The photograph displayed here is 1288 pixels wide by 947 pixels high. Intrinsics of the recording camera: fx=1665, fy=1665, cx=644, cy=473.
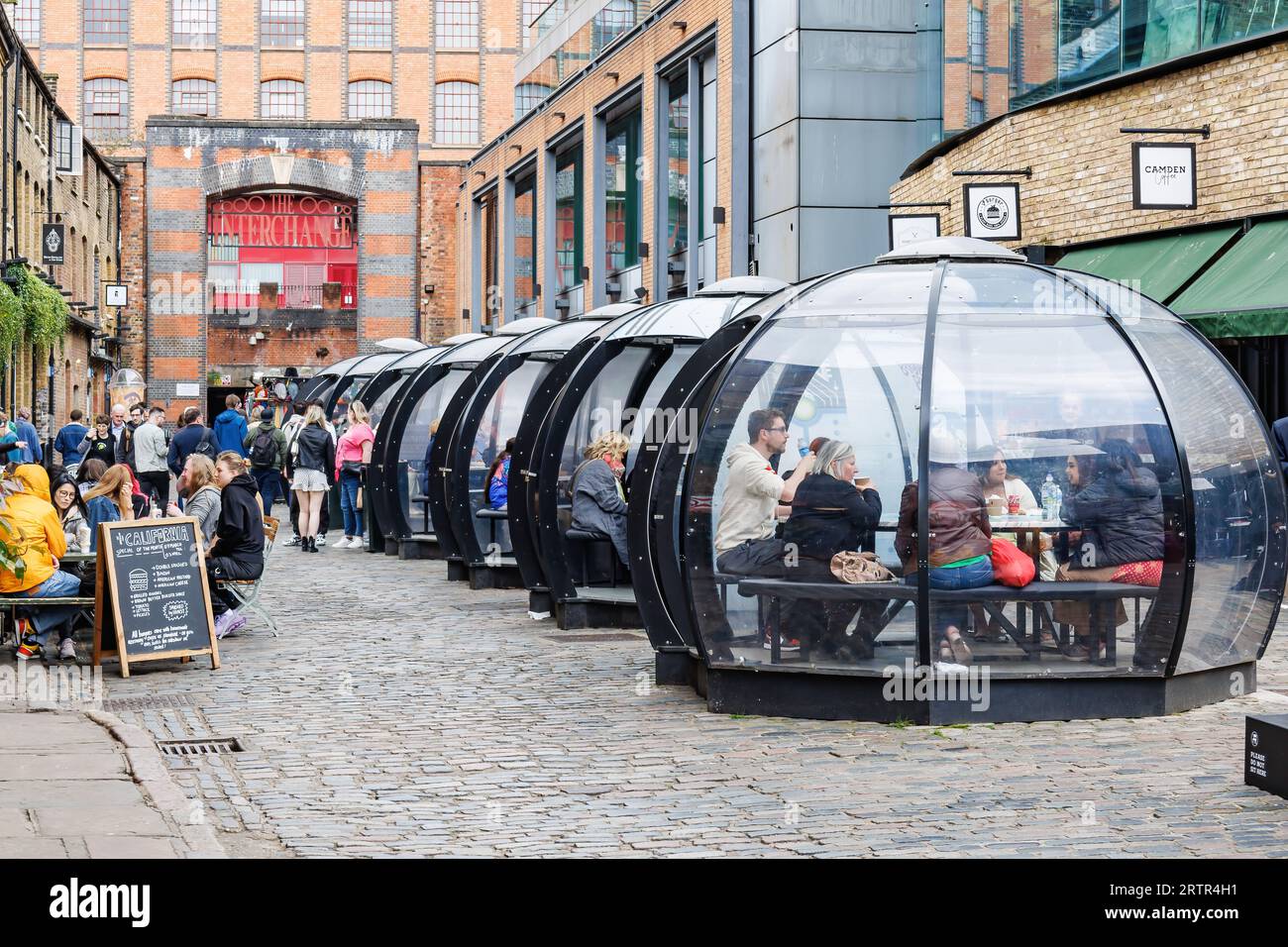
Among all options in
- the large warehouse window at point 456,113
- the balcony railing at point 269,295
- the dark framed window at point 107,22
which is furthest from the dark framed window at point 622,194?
the dark framed window at point 107,22

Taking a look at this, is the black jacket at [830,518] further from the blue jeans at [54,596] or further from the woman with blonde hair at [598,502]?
the blue jeans at [54,596]

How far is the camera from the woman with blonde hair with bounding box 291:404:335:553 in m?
20.4

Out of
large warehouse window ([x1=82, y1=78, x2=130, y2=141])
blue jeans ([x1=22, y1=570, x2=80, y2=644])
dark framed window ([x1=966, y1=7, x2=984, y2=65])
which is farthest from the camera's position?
large warehouse window ([x1=82, y1=78, x2=130, y2=141])

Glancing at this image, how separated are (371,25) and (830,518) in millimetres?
54459

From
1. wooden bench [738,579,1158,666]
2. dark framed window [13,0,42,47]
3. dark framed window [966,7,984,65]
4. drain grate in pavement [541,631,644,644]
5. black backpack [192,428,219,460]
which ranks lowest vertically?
drain grate in pavement [541,631,644,644]

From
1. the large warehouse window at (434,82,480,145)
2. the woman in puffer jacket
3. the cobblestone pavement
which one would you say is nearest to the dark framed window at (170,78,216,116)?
the large warehouse window at (434,82,480,145)

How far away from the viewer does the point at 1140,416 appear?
898 cm

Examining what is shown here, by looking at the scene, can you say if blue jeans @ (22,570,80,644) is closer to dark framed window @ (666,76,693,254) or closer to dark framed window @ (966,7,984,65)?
dark framed window @ (966,7,984,65)

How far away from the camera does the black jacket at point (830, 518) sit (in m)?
8.88

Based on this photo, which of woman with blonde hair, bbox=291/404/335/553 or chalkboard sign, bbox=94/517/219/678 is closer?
chalkboard sign, bbox=94/517/219/678

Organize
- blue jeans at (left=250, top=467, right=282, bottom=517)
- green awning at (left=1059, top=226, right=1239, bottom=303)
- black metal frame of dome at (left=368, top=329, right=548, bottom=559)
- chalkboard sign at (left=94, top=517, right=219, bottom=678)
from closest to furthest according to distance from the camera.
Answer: chalkboard sign at (left=94, top=517, right=219, bottom=678) → green awning at (left=1059, top=226, right=1239, bottom=303) → black metal frame of dome at (left=368, top=329, right=548, bottom=559) → blue jeans at (left=250, top=467, right=282, bottom=517)

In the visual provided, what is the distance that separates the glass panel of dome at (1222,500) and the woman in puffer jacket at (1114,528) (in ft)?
0.85

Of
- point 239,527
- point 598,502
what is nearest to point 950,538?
point 598,502
